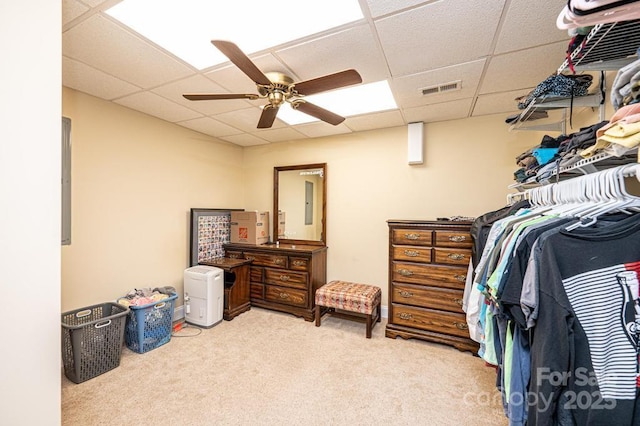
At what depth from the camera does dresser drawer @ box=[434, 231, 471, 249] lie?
2527mm

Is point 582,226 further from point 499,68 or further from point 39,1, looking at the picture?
point 39,1

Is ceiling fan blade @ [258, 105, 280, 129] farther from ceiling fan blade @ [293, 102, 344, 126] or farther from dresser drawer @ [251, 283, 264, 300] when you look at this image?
dresser drawer @ [251, 283, 264, 300]

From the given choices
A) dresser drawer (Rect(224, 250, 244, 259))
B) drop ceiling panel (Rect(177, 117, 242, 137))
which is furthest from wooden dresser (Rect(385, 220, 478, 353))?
drop ceiling panel (Rect(177, 117, 242, 137))

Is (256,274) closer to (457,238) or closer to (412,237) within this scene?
(412,237)

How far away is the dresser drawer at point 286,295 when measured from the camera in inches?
130

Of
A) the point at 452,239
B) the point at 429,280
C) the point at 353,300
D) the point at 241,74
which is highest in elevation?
the point at 241,74

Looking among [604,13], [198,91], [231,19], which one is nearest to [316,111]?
[231,19]

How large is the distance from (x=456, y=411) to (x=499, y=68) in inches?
99.3

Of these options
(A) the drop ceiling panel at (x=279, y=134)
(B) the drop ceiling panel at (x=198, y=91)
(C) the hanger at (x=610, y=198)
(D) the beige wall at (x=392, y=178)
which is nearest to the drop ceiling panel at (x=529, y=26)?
(C) the hanger at (x=610, y=198)

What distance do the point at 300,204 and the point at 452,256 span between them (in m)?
2.20

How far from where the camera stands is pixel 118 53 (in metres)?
1.83

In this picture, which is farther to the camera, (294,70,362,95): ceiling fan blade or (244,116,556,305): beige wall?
(244,116,556,305): beige wall

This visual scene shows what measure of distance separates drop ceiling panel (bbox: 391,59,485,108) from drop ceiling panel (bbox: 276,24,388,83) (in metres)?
0.26

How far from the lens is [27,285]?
873 millimetres
